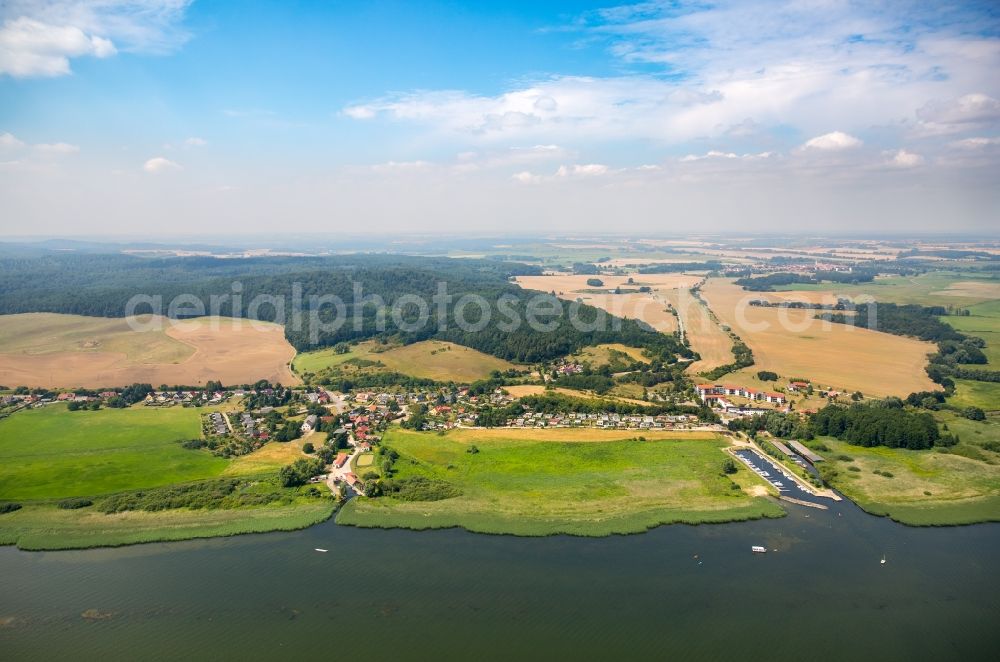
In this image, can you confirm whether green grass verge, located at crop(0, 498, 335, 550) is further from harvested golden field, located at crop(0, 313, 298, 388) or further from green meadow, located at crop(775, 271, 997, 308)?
green meadow, located at crop(775, 271, 997, 308)

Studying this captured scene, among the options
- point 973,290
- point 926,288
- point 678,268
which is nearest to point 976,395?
point 926,288

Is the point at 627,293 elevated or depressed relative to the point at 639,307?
elevated

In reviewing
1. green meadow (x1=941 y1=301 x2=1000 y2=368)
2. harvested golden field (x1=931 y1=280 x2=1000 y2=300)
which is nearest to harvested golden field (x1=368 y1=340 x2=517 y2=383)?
green meadow (x1=941 y1=301 x2=1000 y2=368)

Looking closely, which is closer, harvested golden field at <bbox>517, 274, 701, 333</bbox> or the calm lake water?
the calm lake water

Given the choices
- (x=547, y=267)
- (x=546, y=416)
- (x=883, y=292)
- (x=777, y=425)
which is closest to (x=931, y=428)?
(x=777, y=425)

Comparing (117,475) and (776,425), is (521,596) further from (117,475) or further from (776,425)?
(117,475)
